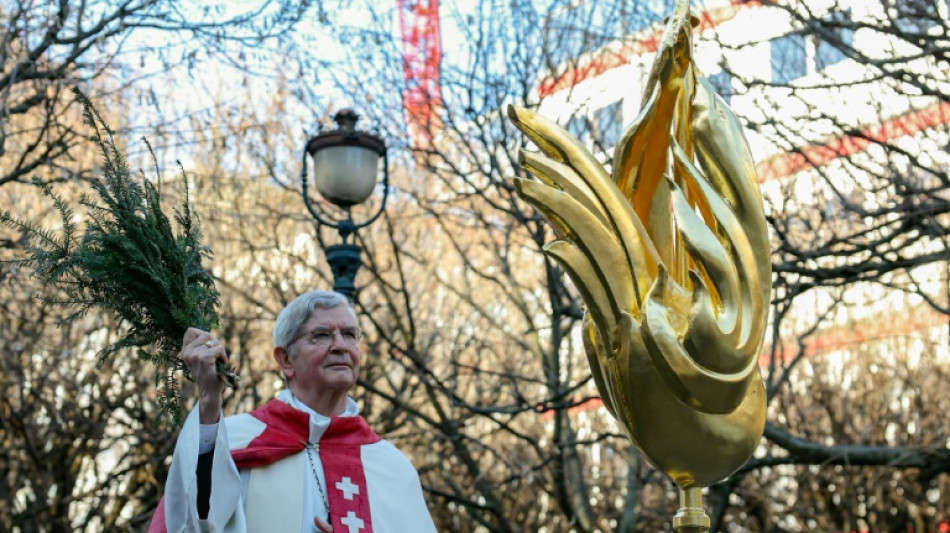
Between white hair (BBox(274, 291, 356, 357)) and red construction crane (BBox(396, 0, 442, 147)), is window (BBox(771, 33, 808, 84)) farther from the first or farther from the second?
white hair (BBox(274, 291, 356, 357))

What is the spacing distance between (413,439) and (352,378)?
10852 millimetres

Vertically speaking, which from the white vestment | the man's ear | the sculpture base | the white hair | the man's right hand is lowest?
the sculpture base

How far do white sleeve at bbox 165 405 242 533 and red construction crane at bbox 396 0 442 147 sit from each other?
7.49 m

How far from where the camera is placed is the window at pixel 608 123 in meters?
12.5

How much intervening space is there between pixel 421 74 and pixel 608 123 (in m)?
1.70

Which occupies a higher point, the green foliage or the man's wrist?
the green foliage

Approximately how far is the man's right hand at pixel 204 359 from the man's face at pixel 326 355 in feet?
2.43

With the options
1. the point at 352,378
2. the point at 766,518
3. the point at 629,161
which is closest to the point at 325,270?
the point at 766,518

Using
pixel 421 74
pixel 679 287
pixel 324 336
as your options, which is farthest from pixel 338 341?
pixel 421 74

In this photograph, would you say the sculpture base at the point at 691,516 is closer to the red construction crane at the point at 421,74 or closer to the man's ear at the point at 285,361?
the man's ear at the point at 285,361

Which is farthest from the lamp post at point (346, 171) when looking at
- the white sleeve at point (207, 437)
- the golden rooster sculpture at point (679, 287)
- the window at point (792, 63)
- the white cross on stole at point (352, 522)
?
the golden rooster sculpture at point (679, 287)

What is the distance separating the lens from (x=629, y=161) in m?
3.54

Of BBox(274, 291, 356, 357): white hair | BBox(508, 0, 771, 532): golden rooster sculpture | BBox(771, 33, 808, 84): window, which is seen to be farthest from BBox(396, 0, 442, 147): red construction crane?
BBox(508, 0, 771, 532): golden rooster sculpture

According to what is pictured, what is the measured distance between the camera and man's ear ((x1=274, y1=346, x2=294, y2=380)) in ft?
16.9
